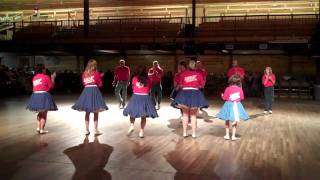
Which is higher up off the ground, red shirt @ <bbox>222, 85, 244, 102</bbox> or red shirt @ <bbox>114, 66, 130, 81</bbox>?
red shirt @ <bbox>114, 66, 130, 81</bbox>

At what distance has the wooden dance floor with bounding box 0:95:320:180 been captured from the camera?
18.0 ft

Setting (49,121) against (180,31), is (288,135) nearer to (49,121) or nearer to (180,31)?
(49,121)

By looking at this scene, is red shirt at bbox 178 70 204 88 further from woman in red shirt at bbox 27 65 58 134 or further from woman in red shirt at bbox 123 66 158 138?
woman in red shirt at bbox 27 65 58 134

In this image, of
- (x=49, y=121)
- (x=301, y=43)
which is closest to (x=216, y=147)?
(x=49, y=121)

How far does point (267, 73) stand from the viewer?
472 inches

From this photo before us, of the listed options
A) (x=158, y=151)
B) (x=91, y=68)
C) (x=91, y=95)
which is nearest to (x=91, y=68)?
(x=91, y=68)

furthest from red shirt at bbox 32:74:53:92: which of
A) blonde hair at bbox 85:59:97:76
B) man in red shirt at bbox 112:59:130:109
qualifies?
man in red shirt at bbox 112:59:130:109

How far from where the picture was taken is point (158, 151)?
267 inches

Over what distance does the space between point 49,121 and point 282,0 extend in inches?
601

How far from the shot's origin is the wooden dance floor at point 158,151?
5.48 meters

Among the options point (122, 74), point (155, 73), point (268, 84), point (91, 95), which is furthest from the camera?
point (122, 74)

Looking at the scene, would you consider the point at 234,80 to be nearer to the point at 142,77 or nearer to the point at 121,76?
the point at 142,77

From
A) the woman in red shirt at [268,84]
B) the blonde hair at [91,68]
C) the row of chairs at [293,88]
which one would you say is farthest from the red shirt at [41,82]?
the row of chairs at [293,88]

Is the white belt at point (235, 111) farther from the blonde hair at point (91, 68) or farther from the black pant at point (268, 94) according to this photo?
the black pant at point (268, 94)
